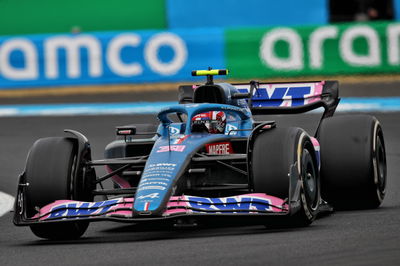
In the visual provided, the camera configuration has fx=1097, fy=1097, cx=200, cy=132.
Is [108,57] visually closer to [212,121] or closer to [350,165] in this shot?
[212,121]

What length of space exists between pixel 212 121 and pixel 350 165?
120 centimetres

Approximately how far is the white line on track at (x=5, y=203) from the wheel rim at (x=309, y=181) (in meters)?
3.07

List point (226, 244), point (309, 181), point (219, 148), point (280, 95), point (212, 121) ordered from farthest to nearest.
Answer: point (280, 95), point (212, 121), point (219, 148), point (309, 181), point (226, 244)

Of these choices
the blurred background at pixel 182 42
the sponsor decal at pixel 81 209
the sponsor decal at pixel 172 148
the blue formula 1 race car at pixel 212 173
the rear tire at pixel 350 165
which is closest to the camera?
the blue formula 1 race car at pixel 212 173

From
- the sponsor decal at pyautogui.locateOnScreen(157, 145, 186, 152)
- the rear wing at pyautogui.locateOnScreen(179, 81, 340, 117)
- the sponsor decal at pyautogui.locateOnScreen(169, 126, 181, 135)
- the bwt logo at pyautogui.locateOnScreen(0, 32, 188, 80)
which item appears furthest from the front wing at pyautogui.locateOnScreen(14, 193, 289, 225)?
the bwt logo at pyautogui.locateOnScreen(0, 32, 188, 80)

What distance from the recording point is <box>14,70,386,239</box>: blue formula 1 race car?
766 centimetres

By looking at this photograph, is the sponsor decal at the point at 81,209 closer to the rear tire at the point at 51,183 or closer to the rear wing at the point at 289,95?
the rear tire at the point at 51,183

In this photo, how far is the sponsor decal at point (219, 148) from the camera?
28.3 ft

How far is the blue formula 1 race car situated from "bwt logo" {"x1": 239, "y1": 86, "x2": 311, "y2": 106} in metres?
1.04

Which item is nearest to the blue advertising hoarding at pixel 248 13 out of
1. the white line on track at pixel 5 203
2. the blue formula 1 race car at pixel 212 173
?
the white line on track at pixel 5 203

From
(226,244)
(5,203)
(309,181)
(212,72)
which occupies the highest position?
(212,72)

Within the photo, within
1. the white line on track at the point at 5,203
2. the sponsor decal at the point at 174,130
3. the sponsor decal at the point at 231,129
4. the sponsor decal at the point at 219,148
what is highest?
the sponsor decal at the point at 174,130

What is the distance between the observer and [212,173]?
28.5 ft

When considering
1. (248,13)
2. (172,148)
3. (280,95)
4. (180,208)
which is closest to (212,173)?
(172,148)
